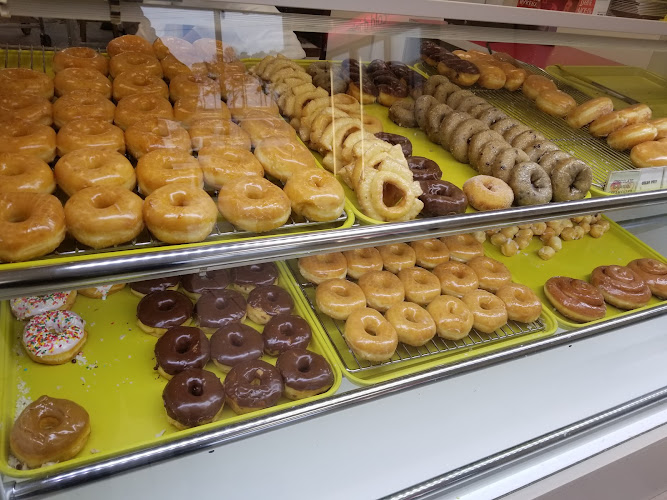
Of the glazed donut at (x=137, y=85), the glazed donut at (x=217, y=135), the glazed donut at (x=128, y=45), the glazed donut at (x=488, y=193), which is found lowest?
the glazed donut at (x=488, y=193)

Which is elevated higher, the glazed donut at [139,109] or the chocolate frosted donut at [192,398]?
the glazed donut at [139,109]

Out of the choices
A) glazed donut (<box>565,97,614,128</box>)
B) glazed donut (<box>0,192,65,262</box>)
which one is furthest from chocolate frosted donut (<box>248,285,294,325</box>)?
glazed donut (<box>565,97,614,128</box>)

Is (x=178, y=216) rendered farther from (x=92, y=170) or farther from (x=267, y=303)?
(x=267, y=303)

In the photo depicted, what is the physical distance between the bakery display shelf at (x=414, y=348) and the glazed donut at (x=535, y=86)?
126 centimetres

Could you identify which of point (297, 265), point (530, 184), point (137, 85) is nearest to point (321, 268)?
point (297, 265)

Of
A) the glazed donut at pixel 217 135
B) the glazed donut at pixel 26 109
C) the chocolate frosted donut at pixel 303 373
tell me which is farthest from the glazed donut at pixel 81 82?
the chocolate frosted donut at pixel 303 373

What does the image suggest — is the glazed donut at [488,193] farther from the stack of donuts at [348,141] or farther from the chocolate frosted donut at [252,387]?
the chocolate frosted donut at [252,387]

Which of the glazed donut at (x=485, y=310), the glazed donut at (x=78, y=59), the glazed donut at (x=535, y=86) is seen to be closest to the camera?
the glazed donut at (x=78, y=59)

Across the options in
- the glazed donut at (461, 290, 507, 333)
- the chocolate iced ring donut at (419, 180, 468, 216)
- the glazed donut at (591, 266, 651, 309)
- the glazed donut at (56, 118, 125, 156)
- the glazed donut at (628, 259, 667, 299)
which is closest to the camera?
the glazed donut at (56, 118, 125, 156)

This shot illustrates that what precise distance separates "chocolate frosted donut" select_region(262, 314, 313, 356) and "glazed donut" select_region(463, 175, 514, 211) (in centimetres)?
83

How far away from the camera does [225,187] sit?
65.0 inches

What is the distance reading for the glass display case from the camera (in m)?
1.46

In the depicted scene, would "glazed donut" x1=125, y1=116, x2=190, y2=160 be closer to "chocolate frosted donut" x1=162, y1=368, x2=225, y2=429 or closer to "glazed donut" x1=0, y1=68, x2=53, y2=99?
"glazed donut" x1=0, y1=68, x2=53, y2=99

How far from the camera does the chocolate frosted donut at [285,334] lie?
1.87 meters
